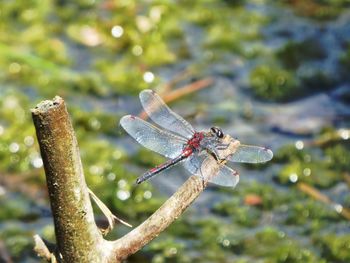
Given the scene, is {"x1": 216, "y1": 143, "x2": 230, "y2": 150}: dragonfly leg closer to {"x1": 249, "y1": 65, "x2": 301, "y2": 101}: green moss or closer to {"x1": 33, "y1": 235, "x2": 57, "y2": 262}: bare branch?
{"x1": 33, "y1": 235, "x2": 57, "y2": 262}: bare branch

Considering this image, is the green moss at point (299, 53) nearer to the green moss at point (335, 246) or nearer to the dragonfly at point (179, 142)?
the green moss at point (335, 246)

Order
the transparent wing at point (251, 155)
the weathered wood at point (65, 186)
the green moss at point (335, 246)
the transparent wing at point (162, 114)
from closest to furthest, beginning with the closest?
the weathered wood at point (65, 186) < the transparent wing at point (251, 155) < the transparent wing at point (162, 114) < the green moss at point (335, 246)

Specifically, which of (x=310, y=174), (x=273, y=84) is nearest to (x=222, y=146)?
(x=310, y=174)

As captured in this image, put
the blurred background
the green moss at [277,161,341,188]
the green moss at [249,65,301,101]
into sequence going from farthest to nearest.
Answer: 1. the green moss at [249,65,301,101]
2. the green moss at [277,161,341,188]
3. the blurred background

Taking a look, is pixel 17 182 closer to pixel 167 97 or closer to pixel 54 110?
pixel 167 97

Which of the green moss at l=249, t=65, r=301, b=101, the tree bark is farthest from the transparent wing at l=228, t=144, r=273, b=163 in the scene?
the green moss at l=249, t=65, r=301, b=101

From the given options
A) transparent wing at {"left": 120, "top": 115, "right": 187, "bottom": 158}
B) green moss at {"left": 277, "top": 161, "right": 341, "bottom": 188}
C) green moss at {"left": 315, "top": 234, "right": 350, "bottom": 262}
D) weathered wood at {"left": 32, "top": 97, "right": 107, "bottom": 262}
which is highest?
weathered wood at {"left": 32, "top": 97, "right": 107, "bottom": 262}

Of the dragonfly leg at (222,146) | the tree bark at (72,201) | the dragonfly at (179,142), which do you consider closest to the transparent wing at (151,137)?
the dragonfly at (179,142)
